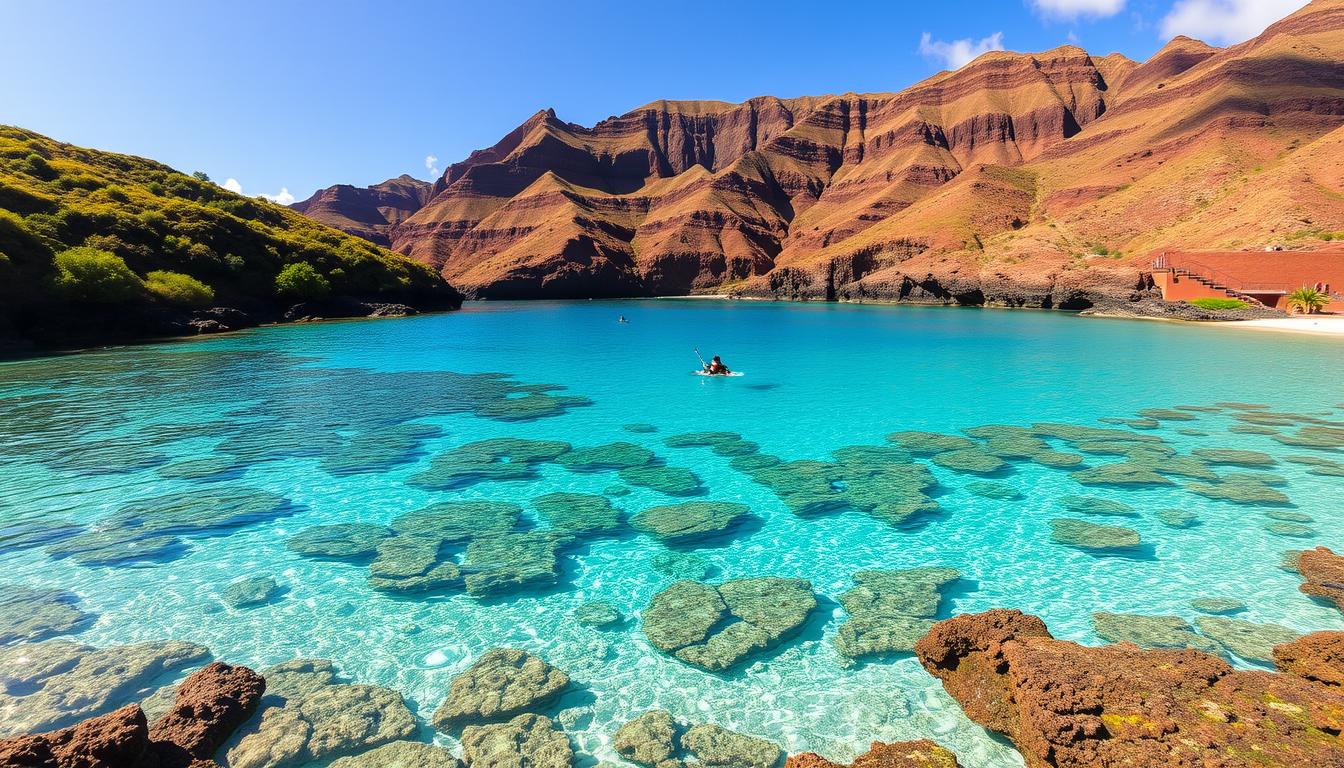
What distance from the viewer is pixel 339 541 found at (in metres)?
12.6

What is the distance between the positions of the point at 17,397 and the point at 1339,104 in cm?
19104

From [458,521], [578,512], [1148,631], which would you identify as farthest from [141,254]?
[1148,631]

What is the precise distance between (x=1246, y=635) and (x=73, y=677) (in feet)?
56.5

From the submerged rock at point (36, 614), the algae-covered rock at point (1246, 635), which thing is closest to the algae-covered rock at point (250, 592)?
the submerged rock at point (36, 614)

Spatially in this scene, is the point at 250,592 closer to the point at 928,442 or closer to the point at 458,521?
the point at 458,521

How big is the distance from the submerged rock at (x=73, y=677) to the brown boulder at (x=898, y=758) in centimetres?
872

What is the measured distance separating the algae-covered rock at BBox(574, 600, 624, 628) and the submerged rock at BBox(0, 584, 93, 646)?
8.18 meters

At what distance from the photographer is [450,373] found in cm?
3775

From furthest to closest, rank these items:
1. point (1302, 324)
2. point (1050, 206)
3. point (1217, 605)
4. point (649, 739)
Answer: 1. point (1050, 206)
2. point (1302, 324)
3. point (1217, 605)
4. point (649, 739)

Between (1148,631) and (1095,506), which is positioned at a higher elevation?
(1095,506)

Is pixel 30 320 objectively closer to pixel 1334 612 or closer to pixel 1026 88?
pixel 1334 612

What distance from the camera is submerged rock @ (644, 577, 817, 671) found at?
8.80 metres

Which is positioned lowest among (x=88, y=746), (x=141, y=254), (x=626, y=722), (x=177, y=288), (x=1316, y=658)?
(x=626, y=722)

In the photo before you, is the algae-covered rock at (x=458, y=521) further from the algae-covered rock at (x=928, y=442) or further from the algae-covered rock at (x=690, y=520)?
the algae-covered rock at (x=928, y=442)
